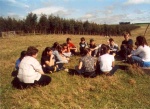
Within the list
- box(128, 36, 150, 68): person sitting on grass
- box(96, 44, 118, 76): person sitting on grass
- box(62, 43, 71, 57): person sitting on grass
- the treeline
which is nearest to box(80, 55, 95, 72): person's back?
box(96, 44, 118, 76): person sitting on grass

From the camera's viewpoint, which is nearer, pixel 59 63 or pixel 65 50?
pixel 59 63

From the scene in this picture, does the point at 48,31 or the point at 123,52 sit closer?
the point at 123,52

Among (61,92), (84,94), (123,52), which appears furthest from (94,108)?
(123,52)

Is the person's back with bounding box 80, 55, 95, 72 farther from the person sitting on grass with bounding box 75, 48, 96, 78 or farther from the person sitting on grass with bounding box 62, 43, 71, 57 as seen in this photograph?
the person sitting on grass with bounding box 62, 43, 71, 57

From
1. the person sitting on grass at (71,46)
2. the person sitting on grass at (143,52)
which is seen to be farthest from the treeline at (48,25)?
the person sitting on grass at (143,52)

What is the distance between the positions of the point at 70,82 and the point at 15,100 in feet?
9.30

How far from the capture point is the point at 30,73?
908 centimetres

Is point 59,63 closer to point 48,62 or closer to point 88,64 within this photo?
point 48,62

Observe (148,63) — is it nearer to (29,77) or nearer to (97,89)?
(97,89)

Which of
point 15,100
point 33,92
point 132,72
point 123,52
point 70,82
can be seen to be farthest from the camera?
point 123,52

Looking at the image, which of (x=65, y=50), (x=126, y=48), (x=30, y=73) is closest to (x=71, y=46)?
(x=65, y=50)

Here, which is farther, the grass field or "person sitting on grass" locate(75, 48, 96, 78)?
"person sitting on grass" locate(75, 48, 96, 78)

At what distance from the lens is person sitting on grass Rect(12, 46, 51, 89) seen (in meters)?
9.04

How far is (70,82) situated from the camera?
33.7 feet
